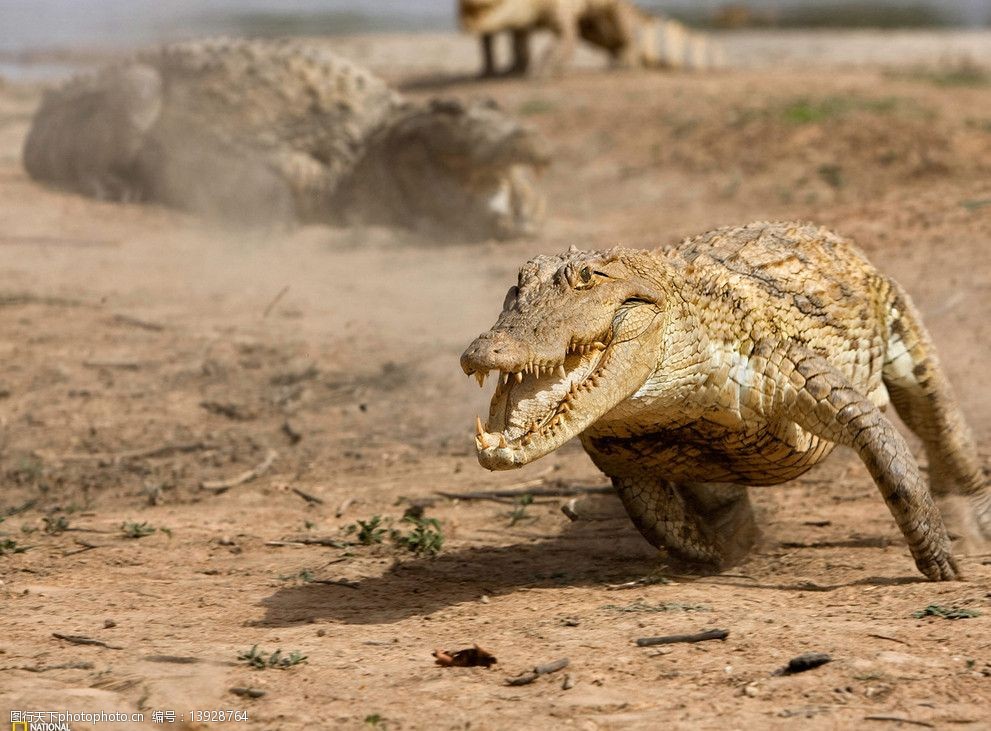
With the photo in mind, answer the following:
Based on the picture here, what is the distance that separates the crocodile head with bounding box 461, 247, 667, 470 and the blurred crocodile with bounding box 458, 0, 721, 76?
43.4ft

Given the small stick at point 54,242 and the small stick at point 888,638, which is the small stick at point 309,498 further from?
the small stick at point 54,242

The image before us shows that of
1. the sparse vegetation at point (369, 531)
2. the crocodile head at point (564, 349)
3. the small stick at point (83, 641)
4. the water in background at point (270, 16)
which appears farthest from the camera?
the water in background at point (270, 16)

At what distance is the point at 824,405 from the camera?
4.20 metres

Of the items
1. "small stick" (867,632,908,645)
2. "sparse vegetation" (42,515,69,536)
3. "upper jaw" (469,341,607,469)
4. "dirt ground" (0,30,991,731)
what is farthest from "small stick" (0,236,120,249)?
"small stick" (867,632,908,645)

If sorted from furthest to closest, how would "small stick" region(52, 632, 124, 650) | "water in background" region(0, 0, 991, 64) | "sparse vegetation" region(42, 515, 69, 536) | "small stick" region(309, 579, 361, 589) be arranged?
"water in background" region(0, 0, 991, 64) < "sparse vegetation" region(42, 515, 69, 536) < "small stick" region(309, 579, 361, 589) < "small stick" region(52, 632, 124, 650)

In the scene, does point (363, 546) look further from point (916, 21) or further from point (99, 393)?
point (916, 21)

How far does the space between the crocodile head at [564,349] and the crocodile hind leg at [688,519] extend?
2.38 ft

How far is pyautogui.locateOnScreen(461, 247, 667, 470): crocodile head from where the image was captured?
11.9 feet

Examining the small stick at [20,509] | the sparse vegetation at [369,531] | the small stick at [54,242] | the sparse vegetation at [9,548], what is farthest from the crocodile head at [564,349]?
the small stick at [54,242]

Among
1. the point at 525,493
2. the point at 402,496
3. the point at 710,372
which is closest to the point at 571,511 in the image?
the point at 525,493

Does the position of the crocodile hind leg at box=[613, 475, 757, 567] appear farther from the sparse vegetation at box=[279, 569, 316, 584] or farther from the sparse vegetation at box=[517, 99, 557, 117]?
the sparse vegetation at box=[517, 99, 557, 117]

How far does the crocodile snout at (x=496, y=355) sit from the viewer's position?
3605 mm

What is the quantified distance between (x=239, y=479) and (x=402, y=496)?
789 mm

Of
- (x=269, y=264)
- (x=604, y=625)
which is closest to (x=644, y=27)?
(x=269, y=264)
